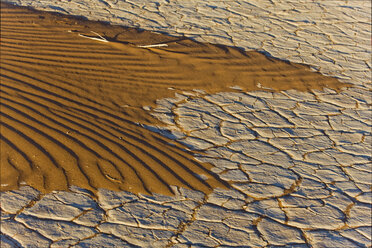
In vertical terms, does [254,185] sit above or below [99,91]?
below

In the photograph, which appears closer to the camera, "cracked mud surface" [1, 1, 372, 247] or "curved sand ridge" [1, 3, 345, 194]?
"cracked mud surface" [1, 1, 372, 247]

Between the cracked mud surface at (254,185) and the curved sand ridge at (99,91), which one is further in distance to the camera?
the curved sand ridge at (99,91)

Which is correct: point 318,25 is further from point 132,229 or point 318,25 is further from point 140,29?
point 132,229

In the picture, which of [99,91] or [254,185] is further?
[99,91]
